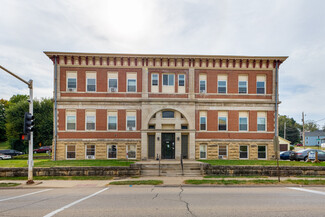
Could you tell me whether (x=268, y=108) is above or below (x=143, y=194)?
above

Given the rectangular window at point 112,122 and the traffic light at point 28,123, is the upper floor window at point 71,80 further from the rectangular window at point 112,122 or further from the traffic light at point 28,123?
the traffic light at point 28,123

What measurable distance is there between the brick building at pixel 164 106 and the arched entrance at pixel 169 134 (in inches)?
4.3

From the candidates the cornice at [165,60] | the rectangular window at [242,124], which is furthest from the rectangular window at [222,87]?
the rectangular window at [242,124]

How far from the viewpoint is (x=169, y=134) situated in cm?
2327

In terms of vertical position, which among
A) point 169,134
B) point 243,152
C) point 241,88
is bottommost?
point 243,152

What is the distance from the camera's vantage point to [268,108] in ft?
78.3

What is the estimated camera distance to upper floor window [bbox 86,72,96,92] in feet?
77.4

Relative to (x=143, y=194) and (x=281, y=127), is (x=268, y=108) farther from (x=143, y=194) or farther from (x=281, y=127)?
(x=281, y=127)

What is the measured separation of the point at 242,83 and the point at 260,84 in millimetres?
2099

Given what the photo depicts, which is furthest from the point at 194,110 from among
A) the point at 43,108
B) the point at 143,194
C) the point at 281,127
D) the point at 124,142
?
the point at 281,127

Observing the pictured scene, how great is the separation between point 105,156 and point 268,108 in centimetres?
1913

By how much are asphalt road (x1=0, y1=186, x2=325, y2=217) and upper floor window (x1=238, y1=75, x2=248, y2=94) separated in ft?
51.2

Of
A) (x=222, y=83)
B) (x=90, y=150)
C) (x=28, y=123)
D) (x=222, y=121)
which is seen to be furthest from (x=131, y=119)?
(x=28, y=123)

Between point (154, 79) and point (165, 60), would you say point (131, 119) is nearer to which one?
point (154, 79)
